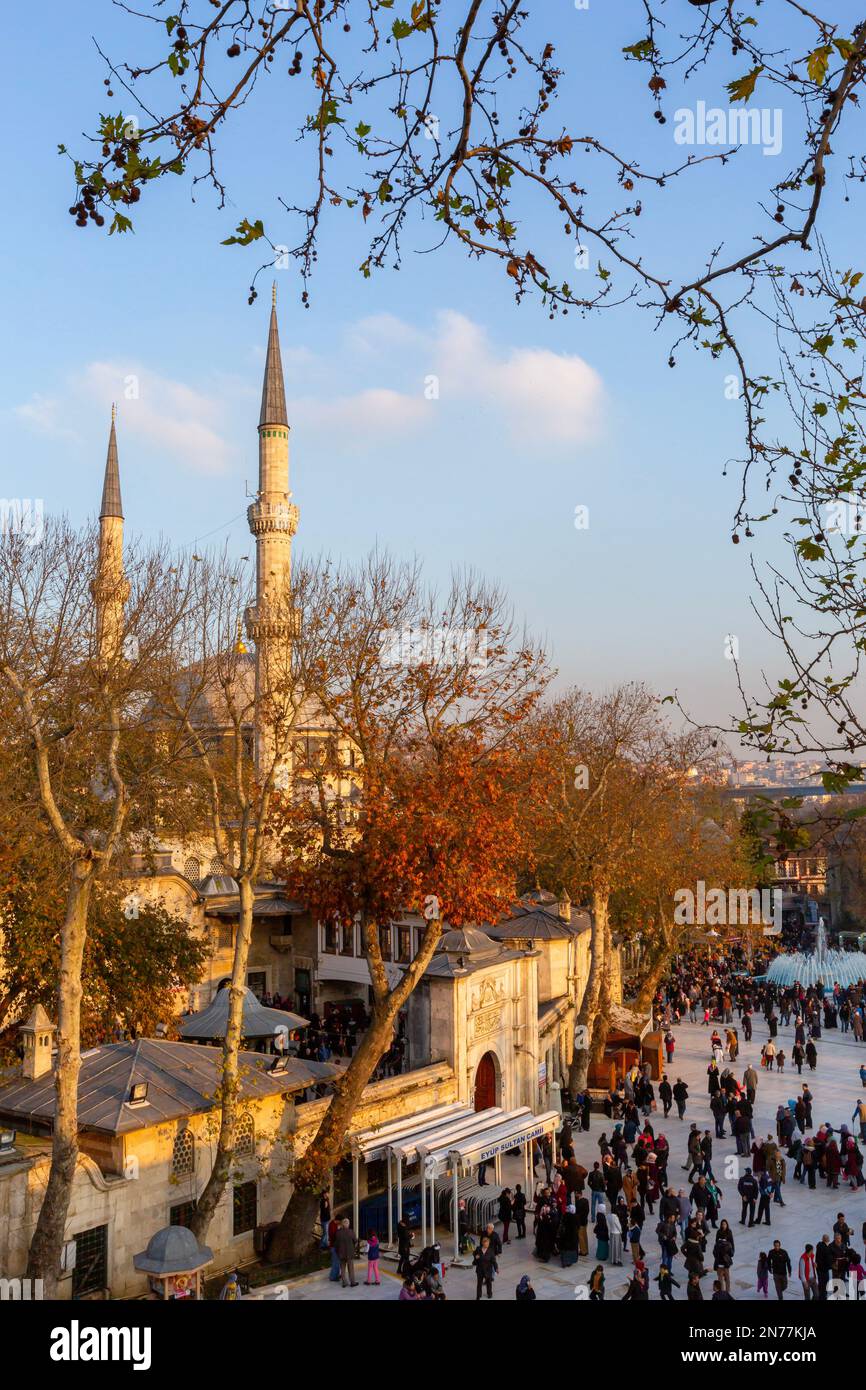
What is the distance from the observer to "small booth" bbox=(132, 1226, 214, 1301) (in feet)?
37.7

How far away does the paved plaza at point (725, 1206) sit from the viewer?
1503 cm

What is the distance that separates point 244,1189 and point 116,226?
15316mm

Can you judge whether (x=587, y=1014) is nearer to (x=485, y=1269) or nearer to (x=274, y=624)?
(x=485, y=1269)

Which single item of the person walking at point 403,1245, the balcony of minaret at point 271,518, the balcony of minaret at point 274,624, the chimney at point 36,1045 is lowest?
the person walking at point 403,1245

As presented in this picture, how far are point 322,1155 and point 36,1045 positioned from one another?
4376 millimetres

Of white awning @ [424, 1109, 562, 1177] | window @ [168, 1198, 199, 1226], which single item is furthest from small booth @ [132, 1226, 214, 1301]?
white awning @ [424, 1109, 562, 1177]

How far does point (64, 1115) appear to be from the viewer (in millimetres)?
12070

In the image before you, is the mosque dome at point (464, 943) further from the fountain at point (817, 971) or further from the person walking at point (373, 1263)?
the fountain at point (817, 971)

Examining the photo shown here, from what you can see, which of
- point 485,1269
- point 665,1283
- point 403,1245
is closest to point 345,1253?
point 403,1245

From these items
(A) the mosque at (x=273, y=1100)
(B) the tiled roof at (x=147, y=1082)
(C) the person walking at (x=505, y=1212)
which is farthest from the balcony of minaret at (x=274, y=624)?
(C) the person walking at (x=505, y=1212)

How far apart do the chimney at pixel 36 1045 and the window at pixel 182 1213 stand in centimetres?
266

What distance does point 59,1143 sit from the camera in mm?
11961
